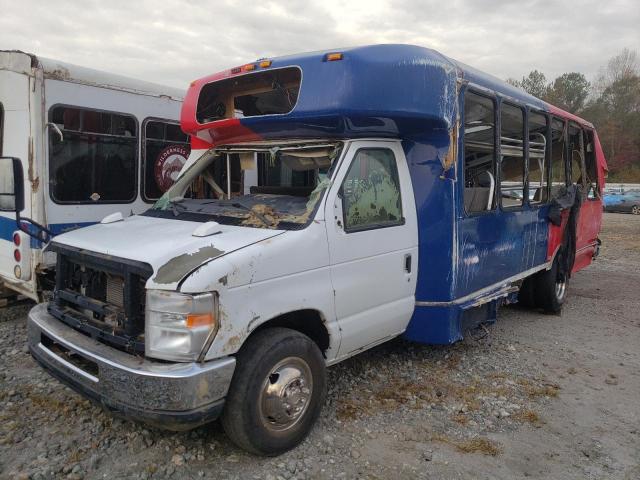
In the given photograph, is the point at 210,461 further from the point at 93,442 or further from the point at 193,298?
the point at 193,298

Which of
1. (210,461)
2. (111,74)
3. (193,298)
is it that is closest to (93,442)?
(210,461)

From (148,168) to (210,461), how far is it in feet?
13.8

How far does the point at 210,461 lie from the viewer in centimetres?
327

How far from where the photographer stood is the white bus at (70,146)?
5.27 meters

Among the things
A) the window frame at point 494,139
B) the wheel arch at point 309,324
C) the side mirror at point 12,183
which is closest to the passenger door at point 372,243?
the wheel arch at point 309,324

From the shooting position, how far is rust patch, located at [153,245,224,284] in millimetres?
2832

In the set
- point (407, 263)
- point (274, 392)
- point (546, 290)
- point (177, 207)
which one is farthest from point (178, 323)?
point (546, 290)

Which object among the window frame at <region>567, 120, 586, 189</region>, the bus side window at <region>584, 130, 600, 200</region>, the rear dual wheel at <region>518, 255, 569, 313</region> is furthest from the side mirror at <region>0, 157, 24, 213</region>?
the bus side window at <region>584, 130, 600, 200</region>

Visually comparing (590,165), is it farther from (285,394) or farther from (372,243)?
(285,394)

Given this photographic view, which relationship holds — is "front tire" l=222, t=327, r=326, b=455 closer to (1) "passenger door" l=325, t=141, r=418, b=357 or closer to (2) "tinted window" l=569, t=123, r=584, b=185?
(1) "passenger door" l=325, t=141, r=418, b=357

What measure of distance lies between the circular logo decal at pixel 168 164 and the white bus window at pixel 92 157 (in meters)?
0.34

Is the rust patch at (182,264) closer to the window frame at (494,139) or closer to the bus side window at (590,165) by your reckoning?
the window frame at (494,139)

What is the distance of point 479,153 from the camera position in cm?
504

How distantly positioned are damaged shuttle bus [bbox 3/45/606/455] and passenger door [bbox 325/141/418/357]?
0.05 feet
